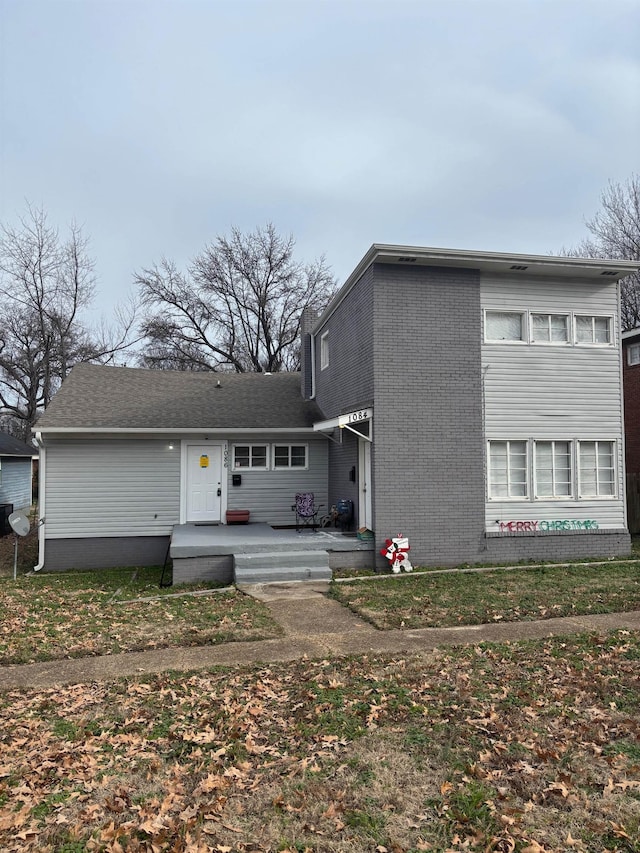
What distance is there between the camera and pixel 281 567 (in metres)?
10.7

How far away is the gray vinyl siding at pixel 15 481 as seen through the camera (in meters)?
22.4

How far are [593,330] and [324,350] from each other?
6788 millimetres

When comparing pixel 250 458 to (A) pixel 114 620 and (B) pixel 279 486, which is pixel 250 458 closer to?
(B) pixel 279 486

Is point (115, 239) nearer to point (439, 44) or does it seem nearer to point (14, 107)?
point (14, 107)

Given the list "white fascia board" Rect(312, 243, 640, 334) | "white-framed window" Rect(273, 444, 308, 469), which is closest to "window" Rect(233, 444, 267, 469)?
"white-framed window" Rect(273, 444, 308, 469)

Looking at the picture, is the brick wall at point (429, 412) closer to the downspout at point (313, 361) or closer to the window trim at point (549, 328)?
the window trim at point (549, 328)

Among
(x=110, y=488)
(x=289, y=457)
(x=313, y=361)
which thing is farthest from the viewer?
(x=313, y=361)

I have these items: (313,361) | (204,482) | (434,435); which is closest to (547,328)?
(434,435)

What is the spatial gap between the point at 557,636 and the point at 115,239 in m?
30.3

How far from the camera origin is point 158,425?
13.8 metres

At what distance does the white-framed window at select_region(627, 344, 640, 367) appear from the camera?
19.5m

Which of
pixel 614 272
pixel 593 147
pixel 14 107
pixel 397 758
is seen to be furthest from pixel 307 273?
pixel 397 758

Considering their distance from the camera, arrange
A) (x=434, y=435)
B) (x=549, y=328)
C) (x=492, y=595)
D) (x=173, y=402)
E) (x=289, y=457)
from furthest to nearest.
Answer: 1. (x=173, y=402)
2. (x=289, y=457)
3. (x=549, y=328)
4. (x=434, y=435)
5. (x=492, y=595)

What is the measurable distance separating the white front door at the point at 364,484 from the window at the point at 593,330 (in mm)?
5047
